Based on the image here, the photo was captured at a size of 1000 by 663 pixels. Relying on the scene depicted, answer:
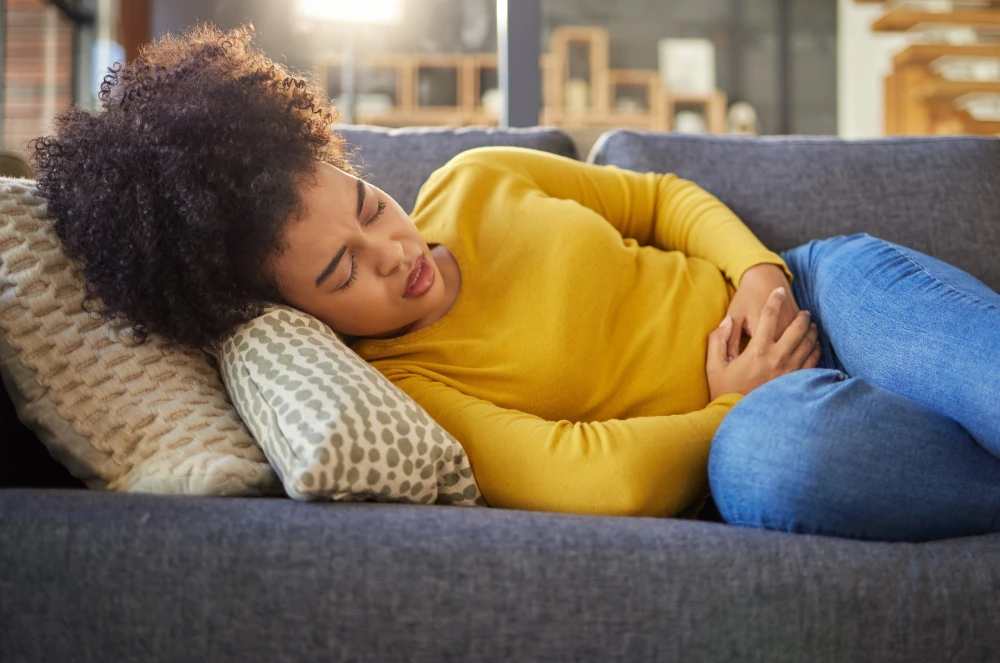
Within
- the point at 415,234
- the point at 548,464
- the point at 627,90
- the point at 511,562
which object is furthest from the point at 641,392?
the point at 627,90

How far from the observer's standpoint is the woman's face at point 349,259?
3.48 ft

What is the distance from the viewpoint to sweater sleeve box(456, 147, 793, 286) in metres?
1.39

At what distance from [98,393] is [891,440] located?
0.84 meters

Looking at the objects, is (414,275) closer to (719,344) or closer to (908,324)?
(719,344)

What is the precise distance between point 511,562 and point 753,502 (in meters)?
0.28

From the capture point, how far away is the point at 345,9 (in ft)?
14.0

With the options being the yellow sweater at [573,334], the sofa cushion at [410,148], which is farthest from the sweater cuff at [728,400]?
the sofa cushion at [410,148]

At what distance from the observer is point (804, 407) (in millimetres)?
903

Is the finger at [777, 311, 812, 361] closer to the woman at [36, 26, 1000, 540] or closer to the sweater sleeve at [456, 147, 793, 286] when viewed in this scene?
the woman at [36, 26, 1000, 540]

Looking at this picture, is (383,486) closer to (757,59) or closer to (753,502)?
(753,502)

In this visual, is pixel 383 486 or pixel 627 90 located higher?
pixel 627 90

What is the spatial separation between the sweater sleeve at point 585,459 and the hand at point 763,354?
0.35ft

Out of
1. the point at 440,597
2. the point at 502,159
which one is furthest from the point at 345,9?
the point at 440,597

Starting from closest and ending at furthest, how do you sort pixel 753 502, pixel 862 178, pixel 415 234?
1. pixel 753 502
2. pixel 415 234
3. pixel 862 178
